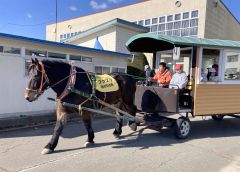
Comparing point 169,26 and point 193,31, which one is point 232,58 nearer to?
point 193,31

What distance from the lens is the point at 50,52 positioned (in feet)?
34.1

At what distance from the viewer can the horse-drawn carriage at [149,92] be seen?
5.52m

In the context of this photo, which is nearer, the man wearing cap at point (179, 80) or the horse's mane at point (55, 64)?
the horse's mane at point (55, 64)

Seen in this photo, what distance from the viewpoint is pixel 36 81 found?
17.0 feet

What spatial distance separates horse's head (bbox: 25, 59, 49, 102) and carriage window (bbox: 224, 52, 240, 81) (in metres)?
5.26

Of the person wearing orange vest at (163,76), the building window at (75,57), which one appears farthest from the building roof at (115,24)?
the person wearing orange vest at (163,76)

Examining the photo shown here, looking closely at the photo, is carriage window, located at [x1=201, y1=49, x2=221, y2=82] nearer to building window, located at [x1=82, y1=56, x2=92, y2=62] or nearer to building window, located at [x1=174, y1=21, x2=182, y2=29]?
building window, located at [x1=82, y1=56, x2=92, y2=62]

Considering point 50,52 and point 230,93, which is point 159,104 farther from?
point 50,52

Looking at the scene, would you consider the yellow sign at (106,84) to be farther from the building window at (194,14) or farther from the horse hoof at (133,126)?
the building window at (194,14)

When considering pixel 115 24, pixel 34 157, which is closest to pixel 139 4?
pixel 115 24

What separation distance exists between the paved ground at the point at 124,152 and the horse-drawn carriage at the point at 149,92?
0.38 meters

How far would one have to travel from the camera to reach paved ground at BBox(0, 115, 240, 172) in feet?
16.0

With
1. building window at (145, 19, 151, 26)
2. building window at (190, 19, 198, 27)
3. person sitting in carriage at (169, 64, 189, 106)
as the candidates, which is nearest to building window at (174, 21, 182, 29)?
building window at (190, 19, 198, 27)

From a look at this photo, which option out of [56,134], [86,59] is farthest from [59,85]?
[86,59]
